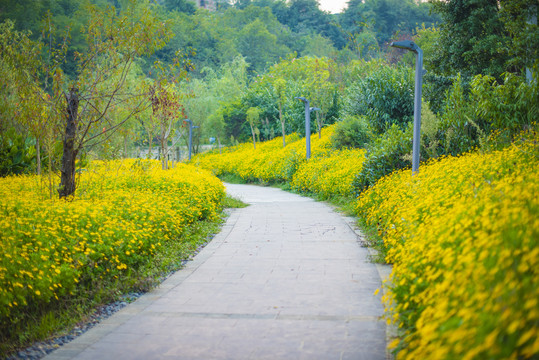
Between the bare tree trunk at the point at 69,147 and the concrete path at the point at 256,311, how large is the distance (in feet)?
9.53

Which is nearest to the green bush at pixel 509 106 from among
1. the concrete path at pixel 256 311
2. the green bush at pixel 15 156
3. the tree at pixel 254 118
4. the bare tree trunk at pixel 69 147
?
the concrete path at pixel 256 311

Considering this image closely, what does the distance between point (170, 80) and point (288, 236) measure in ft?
13.8

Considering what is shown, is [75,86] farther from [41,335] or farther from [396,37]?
[396,37]

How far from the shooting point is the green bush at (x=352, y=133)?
819 inches

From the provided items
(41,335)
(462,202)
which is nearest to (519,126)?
(462,202)

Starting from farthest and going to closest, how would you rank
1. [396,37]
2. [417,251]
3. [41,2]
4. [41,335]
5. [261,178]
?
[396,37], [41,2], [261,178], [41,335], [417,251]

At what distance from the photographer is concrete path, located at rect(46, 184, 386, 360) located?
155 inches

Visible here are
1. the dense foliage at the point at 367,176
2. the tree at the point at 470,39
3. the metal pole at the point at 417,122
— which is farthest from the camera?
the tree at the point at 470,39

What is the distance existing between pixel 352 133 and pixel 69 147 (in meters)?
14.4

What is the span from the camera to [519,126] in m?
9.29

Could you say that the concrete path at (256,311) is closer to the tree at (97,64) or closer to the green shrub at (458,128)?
the tree at (97,64)

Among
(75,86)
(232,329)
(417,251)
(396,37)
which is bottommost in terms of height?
(232,329)

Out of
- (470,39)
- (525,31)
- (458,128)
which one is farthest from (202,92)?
(525,31)

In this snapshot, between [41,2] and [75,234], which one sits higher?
[41,2]
